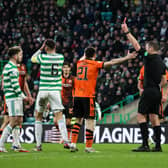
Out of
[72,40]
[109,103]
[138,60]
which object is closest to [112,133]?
[109,103]

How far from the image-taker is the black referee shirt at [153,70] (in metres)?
10.4

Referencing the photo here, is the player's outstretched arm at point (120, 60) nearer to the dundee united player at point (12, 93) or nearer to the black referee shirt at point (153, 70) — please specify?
the black referee shirt at point (153, 70)

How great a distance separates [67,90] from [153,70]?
148 inches

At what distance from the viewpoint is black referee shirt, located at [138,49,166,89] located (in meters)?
10.4

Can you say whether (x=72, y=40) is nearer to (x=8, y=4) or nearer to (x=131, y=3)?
(x=131, y=3)

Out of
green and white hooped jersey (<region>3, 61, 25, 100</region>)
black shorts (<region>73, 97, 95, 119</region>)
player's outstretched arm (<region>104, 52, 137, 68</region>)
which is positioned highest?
player's outstretched arm (<region>104, 52, 137, 68</region>)

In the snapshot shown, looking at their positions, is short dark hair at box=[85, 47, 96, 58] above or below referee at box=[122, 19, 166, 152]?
above

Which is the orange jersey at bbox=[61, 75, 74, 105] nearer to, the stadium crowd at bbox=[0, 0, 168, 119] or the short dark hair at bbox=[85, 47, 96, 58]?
the short dark hair at bbox=[85, 47, 96, 58]

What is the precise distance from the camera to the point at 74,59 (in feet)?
68.3

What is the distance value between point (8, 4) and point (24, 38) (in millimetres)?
3300

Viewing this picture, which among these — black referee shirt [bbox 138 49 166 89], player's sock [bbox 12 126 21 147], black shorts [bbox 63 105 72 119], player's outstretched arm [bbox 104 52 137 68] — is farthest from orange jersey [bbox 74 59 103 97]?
black shorts [bbox 63 105 72 119]

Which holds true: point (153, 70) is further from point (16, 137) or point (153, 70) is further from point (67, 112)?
point (67, 112)

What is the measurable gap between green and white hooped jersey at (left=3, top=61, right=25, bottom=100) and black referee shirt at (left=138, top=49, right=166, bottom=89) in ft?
8.38

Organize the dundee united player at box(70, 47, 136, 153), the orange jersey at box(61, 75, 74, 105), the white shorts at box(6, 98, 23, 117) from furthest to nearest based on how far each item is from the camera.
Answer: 1. the orange jersey at box(61, 75, 74, 105)
2. the dundee united player at box(70, 47, 136, 153)
3. the white shorts at box(6, 98, 23, 117)
